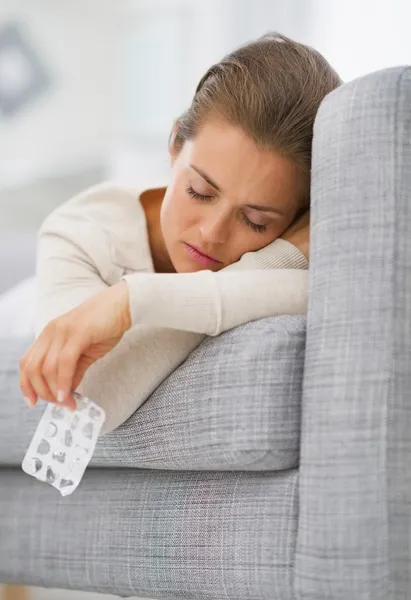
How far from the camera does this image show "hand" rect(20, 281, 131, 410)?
0.99 meters

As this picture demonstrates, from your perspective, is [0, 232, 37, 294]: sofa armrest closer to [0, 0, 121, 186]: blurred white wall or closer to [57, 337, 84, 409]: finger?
[57, 337, 84, 409]: finger

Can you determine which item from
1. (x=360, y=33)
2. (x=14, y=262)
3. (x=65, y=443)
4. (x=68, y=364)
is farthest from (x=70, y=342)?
(x=360, y=33)

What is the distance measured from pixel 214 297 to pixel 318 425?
20 centimetres

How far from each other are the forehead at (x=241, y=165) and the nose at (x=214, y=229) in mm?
37

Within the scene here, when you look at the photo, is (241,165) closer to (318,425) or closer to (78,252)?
(78,252)

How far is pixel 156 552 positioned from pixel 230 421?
225mm

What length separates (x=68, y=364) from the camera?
985 mm

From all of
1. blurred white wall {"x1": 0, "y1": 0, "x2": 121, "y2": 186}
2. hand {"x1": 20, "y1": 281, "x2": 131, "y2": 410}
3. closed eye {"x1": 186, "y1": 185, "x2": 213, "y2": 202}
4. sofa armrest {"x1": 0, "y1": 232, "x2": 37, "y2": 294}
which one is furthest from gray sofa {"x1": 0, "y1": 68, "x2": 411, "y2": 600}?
blurred white wall {"x1": 0, "y1": 0, "x2": 121, "y2": 186}

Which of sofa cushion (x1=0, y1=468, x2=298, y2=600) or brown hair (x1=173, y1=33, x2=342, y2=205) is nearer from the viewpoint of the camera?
sofa cushion (x1=0, y1=468, x2=298, y2=600)

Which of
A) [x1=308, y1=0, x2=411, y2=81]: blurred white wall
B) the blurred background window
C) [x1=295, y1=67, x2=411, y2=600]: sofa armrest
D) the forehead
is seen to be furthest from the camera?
the blurred background window

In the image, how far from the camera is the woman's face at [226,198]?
120 centimetres

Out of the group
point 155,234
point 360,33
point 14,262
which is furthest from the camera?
point 360,33

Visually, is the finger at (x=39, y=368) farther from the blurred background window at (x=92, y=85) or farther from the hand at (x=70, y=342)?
the blurred background window at (x=92, y=85)

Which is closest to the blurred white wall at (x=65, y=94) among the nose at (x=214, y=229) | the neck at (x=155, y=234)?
the neck at (x=155, y=234)
